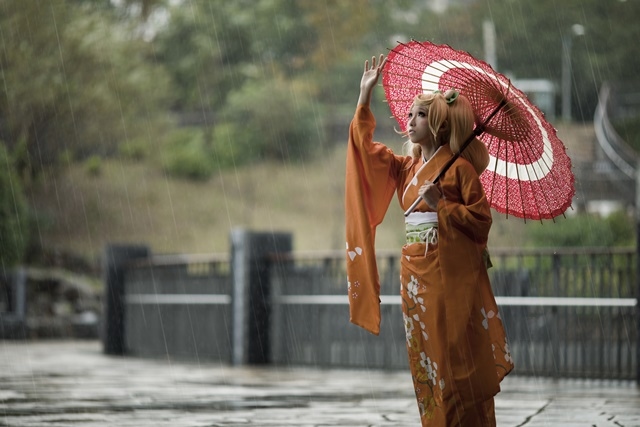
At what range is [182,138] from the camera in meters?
42.4

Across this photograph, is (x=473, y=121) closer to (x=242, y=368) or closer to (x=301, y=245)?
(x=242, y=368)

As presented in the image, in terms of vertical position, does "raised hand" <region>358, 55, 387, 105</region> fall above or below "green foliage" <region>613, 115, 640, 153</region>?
below

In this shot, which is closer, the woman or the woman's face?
the woman

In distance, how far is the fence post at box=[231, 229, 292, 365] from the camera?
12.2 metres

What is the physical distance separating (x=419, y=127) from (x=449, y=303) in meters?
0.84

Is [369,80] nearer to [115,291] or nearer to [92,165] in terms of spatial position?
[115,291]

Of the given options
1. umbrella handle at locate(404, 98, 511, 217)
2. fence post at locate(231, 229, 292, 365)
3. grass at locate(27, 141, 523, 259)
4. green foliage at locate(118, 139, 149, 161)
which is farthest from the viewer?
green foliage at locate(118, 139, 149, 161)

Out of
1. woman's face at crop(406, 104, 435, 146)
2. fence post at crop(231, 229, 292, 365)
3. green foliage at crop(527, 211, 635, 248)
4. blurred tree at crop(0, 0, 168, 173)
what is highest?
blurred tree at crop(0, 0, 168, 173)

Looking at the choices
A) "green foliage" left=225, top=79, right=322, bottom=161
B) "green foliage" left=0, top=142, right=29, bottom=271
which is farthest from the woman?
"green foliage" left=225, top=79, right=322, bottom=161

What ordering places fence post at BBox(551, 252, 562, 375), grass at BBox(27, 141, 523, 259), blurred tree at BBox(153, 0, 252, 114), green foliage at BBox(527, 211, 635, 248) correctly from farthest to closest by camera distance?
blurred tree at BBox(153, 0, 252, 114), grass at BBox(27, 141, 523, 259), green foliage at BBox(527, 211, 635, 248), fence post at BBox(551, 252, 562, 375)

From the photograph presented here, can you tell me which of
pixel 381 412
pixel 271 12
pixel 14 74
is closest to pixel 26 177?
pixel 14 74

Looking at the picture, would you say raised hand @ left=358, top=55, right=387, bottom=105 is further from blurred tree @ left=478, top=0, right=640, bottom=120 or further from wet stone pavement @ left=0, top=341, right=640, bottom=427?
blurred tree @ left=478, top=0, right=640, bottom=120

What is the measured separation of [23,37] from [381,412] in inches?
1033

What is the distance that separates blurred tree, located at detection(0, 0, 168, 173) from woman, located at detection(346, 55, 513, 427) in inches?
1045
